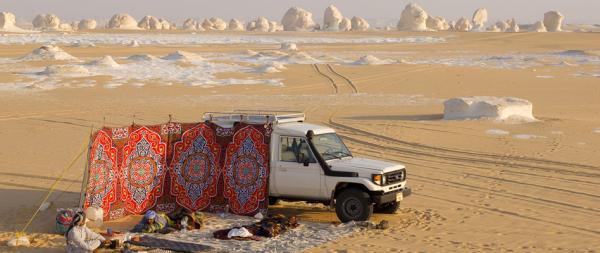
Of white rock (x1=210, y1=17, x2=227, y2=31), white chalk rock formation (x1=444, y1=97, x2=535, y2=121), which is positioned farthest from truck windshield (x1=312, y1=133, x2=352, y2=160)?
white rock (x1=210, y1=17, x2=227, y2=31)

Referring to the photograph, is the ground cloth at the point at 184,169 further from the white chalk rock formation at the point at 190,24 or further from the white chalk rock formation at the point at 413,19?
the white chalk rock formation at the point at 190,24

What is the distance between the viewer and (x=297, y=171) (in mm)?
13398

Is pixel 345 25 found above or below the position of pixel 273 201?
above

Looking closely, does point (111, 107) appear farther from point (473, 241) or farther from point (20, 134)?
point (473, 241)

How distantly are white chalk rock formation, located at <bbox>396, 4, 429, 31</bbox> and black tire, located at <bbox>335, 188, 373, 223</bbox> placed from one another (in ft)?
460

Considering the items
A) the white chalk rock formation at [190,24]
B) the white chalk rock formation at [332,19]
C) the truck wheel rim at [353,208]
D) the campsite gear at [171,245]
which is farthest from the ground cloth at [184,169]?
the white chalk rock formation at [190,24]

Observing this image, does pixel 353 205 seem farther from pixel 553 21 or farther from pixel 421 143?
pixel 553 21

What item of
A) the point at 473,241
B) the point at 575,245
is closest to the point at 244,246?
the point at 473,241

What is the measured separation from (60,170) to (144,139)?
581 cm

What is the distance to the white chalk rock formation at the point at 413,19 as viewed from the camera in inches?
5940

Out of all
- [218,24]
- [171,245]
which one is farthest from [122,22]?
[171,245]

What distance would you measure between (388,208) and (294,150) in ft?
6.60

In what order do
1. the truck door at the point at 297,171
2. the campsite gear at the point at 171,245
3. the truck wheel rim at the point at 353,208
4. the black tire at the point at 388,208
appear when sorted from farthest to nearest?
the black tire at the point at 388,208 → the truck door at the point at 297,171 → the truck wheel rim at the point at 353,208 → the campsite gear at the point at 171,245

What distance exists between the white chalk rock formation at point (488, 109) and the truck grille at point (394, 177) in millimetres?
14546
